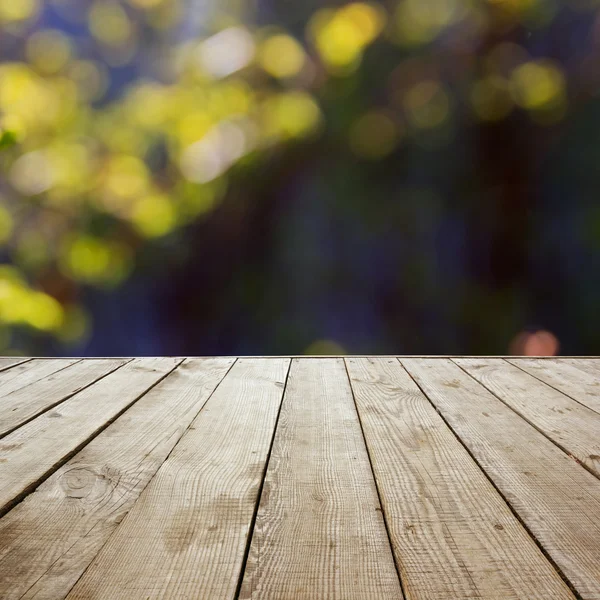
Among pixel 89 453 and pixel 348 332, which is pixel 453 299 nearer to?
pixel 348 332

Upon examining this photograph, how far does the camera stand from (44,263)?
2162 mm

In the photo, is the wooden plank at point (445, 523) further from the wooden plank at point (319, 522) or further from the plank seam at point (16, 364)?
the plank seam at point (16, 364)

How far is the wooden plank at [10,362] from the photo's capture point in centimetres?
191

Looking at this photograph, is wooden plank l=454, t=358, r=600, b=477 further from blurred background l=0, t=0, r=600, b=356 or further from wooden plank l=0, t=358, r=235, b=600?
wooden plank l=0, t=358, r=235, b=600

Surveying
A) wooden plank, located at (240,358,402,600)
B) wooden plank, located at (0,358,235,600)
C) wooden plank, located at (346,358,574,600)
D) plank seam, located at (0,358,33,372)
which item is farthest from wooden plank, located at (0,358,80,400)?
wooden plank, located at (346,358,574,600)

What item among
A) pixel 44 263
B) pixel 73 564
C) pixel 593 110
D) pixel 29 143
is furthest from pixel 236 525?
pixel 593 110

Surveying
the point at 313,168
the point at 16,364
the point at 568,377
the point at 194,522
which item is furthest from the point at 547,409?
the point at 16,364

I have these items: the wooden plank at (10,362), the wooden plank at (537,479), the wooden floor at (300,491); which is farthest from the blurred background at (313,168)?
the wooden plank at (537,479)

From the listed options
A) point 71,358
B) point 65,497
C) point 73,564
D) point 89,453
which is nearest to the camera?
point 73,564

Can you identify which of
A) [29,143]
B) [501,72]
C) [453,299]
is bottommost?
[453,299]

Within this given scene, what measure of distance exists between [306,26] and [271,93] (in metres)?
0.26

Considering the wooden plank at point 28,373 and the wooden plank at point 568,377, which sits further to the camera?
the wooden plank at point 28,373

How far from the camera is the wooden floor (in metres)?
0.69

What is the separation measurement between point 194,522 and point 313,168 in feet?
5.05
